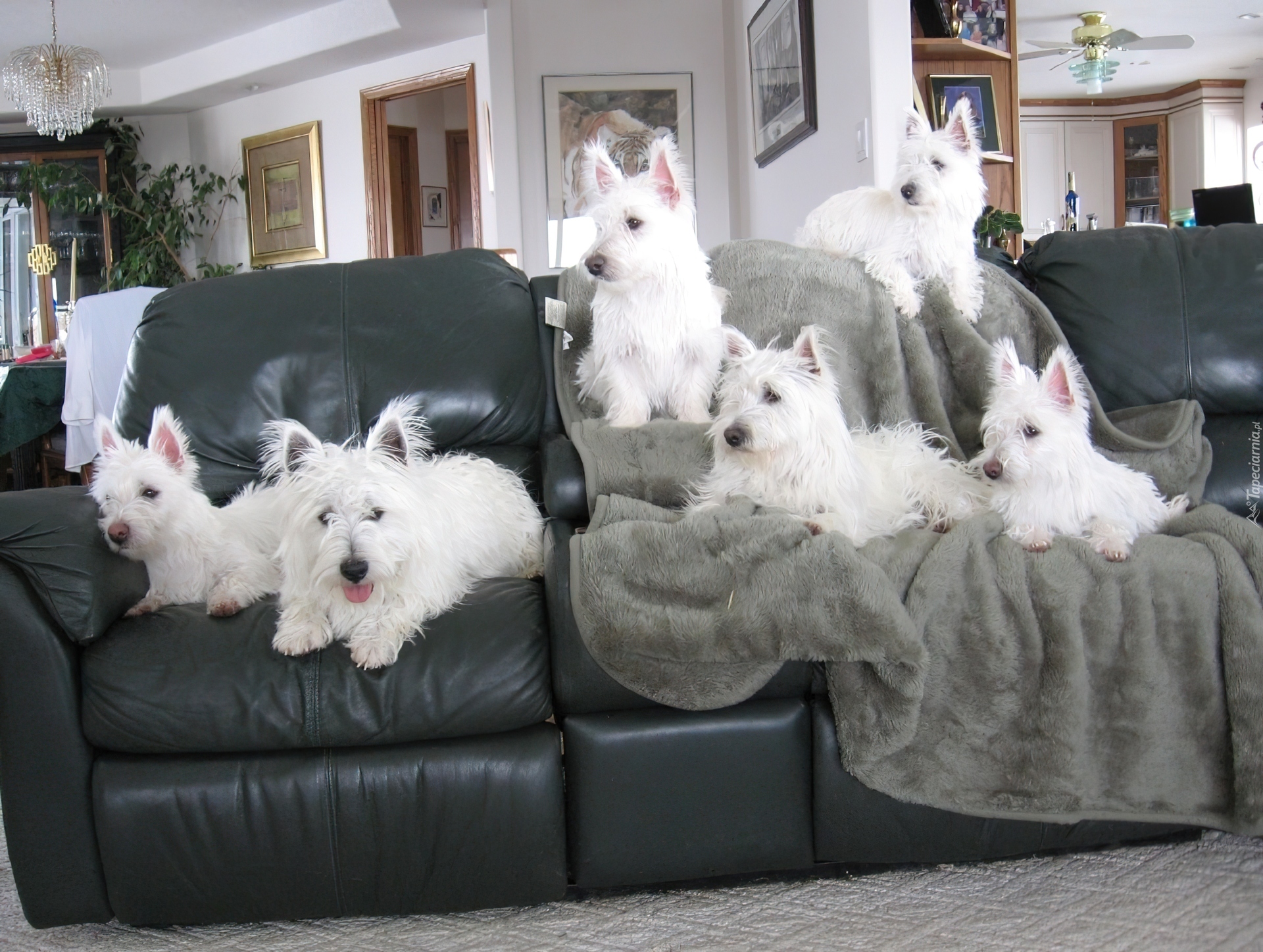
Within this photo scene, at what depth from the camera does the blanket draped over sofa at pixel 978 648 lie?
1593 mm

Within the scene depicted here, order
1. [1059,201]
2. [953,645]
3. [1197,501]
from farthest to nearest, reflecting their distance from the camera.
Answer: [1059,201] < [1197,501] < [953,645]

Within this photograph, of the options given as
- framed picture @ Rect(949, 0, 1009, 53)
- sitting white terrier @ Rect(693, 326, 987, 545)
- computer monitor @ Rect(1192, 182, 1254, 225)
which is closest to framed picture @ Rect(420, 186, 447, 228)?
framed picture @ Rect(949, 0, 1009, 53)

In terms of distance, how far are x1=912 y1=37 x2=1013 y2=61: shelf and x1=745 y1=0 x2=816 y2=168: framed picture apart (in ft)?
1.81

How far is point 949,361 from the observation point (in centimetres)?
239

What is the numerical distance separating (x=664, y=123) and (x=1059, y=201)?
6620 mm

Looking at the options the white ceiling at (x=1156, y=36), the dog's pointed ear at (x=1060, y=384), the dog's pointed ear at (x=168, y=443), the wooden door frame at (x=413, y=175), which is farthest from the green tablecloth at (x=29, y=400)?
the white ceiling at (x=1156, y=36)

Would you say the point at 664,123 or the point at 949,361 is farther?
the point at 664,123

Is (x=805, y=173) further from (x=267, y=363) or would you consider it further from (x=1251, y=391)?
(x=267, y=363)

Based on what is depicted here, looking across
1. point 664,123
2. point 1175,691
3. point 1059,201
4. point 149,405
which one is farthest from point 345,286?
point 1059,201

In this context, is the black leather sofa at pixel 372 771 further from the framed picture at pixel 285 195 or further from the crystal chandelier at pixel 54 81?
the framed picture at pixel 285 195

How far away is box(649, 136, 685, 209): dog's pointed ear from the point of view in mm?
2168

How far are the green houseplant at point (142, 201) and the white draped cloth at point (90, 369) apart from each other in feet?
12.7

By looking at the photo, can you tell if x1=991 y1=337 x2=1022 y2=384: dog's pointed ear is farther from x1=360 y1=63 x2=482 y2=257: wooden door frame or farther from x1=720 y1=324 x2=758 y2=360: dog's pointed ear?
x1=360 y1=63 x2=482 y2=257: wooden door frame

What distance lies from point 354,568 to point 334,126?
7.20 metres
